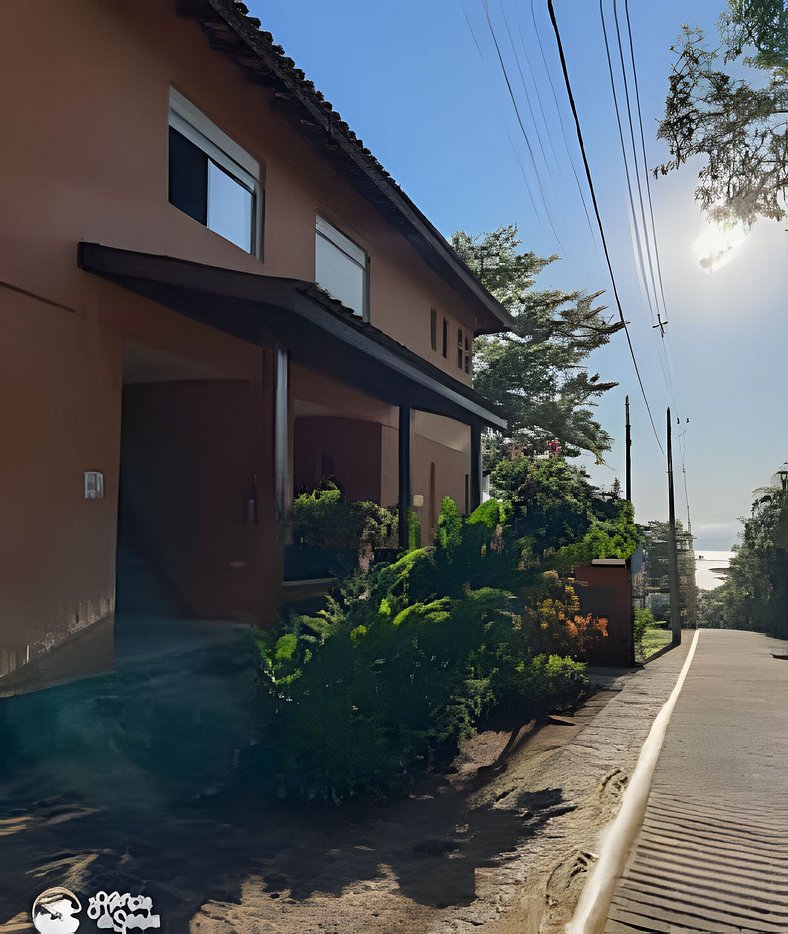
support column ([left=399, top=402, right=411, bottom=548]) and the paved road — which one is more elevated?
support column ([left=399, top=402, right=411, bottom=548])

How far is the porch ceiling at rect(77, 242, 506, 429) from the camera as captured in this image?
7.21 m

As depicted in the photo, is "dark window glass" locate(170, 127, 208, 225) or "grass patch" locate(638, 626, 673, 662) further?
"grass patch" locate(638, 626, 673, 662)

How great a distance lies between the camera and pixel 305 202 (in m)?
11.6

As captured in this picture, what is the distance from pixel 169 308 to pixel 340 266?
5.19 metres

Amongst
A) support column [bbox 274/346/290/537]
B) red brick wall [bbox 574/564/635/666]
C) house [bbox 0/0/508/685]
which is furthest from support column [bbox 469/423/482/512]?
support column [bbox 274/346/290/537]

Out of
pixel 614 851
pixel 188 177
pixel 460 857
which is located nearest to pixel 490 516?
Answer: pixel 460 857

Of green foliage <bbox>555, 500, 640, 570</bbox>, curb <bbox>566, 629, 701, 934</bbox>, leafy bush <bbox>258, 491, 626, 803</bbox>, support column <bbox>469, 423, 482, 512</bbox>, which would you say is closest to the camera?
curb <bbox>566, 629, 701, 934</bbox>

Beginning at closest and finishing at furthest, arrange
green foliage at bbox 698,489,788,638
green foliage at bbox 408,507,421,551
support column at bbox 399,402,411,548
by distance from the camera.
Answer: green foliage at bbox 408,507,421,551 < support column at bbox 399,402,411,548 < green foliage at bbox 698,489,788,638

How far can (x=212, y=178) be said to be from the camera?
9570 millimetres

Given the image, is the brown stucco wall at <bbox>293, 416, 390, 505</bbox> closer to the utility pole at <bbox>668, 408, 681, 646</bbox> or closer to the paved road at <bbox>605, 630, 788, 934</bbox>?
the paved road at <bbox>605, 630, 788, 934</bbox>

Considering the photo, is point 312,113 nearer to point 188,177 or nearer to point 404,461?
point 188,177

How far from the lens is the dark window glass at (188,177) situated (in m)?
8.98

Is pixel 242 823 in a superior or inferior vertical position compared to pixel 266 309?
inferior

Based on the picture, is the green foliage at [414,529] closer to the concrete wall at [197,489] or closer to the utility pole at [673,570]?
the concrete wall at [197,489]
